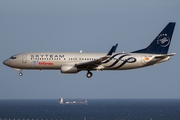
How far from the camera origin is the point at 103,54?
96312mm

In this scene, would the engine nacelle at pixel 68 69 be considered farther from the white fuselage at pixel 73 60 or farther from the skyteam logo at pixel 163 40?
the skyteam logo at pixel 163 40

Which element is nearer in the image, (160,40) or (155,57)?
(155,57)

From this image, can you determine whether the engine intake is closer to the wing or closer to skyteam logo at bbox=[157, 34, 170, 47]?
the wing

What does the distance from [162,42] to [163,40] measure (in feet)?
2.15

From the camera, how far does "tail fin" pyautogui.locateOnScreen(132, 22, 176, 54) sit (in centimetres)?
10125

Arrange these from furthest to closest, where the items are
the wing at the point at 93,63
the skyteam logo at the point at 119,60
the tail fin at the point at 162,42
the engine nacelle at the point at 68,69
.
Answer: the tail fin at the point at 162,42 → the skyteam logo at the point at 119,60 → the engine nacelle at the point at 68,69 → the wing at the point at 93,63

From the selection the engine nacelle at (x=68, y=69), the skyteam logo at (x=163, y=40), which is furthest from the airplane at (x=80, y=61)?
the skyteam logo at (x=163, y=40)

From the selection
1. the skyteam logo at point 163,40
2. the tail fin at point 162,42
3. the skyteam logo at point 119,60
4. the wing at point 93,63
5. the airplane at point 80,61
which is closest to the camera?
the wing at point 93,63

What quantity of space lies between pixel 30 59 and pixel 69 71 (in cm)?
769

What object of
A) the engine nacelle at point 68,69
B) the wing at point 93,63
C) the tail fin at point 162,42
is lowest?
the engine nacelle at point 68,69

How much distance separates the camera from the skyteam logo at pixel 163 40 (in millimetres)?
102363

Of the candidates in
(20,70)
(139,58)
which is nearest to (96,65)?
(139,58)

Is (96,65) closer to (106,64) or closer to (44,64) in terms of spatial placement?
(106,64)

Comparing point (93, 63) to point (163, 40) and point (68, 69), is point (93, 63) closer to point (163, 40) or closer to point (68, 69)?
point (68, 69)
